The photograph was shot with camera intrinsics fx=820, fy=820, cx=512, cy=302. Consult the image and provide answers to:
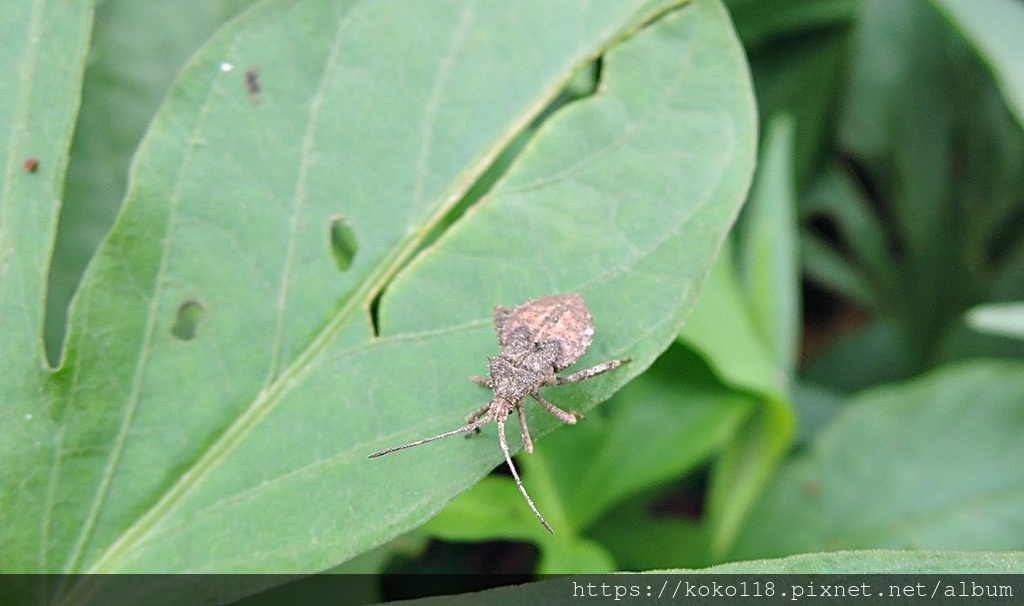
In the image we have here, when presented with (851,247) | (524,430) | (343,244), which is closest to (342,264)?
(343,244)

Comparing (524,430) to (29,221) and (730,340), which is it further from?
(29,221)

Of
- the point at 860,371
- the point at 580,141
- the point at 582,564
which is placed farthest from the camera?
the point at 860,371

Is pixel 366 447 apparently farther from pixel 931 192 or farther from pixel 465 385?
pixel 931 192

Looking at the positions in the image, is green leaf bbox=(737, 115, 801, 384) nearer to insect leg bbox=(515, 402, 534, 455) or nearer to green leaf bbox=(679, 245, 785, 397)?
green leaf bbox=(679, 245, 785, 397)

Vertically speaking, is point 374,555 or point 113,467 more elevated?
point 113,467

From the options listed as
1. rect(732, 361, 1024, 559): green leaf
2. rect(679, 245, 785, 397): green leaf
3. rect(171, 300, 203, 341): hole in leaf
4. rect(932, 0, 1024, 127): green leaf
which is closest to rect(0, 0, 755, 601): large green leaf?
rect(171, 300, 203, 341): hole in leaf

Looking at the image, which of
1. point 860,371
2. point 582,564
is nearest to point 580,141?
point 582,564

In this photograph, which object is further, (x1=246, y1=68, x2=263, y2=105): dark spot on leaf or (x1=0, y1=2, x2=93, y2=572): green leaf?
(x1=246, y1=68, x2=263, y2=105): dark spot on leaf
